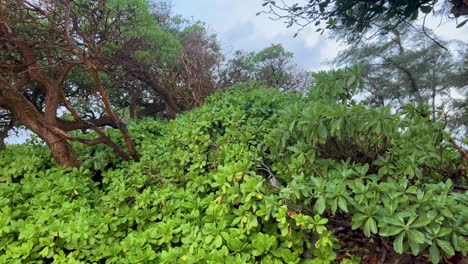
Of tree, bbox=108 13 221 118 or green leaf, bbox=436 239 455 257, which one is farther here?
tree, bbox=108 13 221 118

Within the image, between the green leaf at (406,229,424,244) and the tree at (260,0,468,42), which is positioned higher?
the tree at (260,0,468,42)

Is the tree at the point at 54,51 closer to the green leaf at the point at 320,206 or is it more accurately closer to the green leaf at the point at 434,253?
the green leaf at the point at 320,206

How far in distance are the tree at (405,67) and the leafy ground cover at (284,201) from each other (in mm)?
7390

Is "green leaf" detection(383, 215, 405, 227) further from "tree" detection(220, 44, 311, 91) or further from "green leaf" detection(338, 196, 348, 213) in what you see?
"tree" detection(220, 44, 311, 91)

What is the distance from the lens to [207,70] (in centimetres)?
734

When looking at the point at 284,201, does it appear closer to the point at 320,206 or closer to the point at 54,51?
the point at 320,206

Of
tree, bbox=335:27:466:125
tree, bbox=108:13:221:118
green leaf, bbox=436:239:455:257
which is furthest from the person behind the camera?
tree, bbox=335:27:466:125

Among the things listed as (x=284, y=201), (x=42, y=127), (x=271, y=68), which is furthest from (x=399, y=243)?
(x=271, y=68)

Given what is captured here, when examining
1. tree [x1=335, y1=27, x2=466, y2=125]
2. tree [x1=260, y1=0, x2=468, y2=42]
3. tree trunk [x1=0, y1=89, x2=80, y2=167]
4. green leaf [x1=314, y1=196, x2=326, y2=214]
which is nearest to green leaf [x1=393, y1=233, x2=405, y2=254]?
green leaf [x1=314, y1=196, x2=326, y2=214]

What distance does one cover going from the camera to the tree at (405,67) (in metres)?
8.67

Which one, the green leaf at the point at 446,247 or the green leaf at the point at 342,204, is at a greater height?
the green leaf at the point at 342,204

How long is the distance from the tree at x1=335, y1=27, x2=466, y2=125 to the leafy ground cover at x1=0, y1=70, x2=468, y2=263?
7.39 metres

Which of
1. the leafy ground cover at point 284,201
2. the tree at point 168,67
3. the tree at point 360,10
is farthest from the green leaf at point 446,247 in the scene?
the tree at point 168,67

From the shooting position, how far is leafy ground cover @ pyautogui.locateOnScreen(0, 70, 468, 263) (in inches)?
51.2
